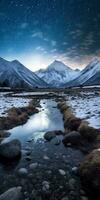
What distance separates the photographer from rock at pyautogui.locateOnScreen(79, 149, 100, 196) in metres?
8.46

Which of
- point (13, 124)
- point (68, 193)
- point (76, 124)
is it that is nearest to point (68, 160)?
point (68, 193)

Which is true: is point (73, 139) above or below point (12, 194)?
above

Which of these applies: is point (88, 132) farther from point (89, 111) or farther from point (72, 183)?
point (89, 111)

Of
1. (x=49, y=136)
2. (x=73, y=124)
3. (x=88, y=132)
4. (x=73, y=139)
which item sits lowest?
(x=49, y=136)

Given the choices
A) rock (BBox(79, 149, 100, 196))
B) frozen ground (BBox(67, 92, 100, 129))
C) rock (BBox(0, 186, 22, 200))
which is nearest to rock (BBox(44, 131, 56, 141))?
frozen ground (BBox(67, 92, 100, 129))

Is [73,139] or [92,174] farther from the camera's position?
[73,139]

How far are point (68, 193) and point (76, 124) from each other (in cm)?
1049

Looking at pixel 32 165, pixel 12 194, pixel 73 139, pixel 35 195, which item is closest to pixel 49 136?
pixel 73 139

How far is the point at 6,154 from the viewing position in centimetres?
1203

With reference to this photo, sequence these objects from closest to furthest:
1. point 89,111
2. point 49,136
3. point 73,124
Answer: point 49,136 < point 73,124 < point 89,111

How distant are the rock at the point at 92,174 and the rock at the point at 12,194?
2.92m

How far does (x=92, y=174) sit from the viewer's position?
8766 millimetres

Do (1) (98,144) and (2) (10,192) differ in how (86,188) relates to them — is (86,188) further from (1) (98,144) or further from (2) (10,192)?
(1) (98,144)

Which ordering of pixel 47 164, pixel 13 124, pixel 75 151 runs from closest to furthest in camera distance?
pixel 47 164 < pixel 75 151 < pixel 13 124
